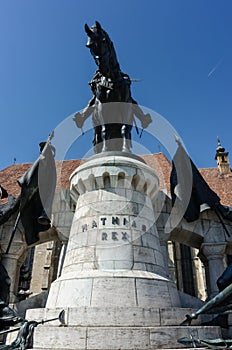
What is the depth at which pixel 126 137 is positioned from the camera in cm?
884

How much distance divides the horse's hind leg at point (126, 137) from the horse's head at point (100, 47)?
185 centimetres

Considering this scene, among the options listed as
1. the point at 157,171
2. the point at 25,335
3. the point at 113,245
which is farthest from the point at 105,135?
the point at 157,171

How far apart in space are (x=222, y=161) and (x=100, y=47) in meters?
20.8

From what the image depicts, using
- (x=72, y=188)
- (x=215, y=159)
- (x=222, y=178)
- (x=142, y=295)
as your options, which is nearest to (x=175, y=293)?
(x=142, y=295)

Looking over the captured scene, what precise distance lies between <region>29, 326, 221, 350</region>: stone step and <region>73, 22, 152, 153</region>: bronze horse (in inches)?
203

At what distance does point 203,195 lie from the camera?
9602 millimetres

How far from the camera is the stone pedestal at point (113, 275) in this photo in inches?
173

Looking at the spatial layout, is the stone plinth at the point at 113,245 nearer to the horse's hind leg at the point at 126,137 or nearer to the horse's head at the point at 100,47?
the horse's hind leg at the point at 126,137

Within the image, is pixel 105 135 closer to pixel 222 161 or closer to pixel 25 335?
pixel 25 335

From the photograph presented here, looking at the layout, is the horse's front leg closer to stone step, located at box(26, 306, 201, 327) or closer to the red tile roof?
stone step, located at box(26, 306, 201, 327)

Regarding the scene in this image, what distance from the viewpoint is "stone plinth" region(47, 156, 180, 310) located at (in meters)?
5.40

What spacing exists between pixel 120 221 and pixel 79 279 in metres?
1.61

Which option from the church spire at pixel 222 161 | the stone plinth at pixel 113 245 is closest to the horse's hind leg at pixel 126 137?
the stone plinth at pixel 113 245

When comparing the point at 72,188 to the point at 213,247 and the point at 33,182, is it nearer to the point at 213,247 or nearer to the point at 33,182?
the point at 33,182
